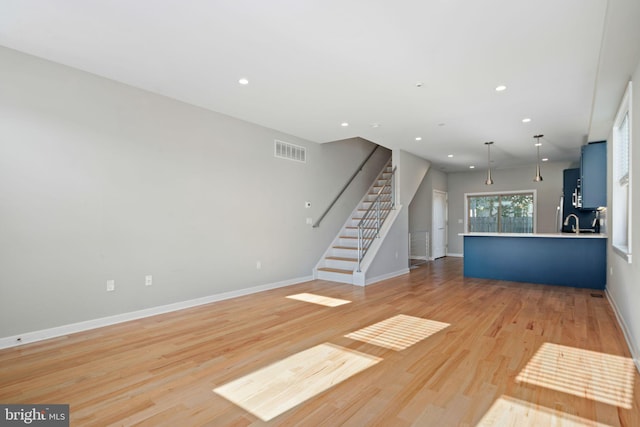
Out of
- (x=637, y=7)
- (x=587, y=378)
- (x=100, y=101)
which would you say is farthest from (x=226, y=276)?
(x=637, y=7)

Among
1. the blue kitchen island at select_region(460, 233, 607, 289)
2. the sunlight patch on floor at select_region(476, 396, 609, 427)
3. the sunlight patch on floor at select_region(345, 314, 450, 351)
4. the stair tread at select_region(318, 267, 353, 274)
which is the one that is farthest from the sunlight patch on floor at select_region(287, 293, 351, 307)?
the blue kitchen island at select_region(460, 233, 607, 289)

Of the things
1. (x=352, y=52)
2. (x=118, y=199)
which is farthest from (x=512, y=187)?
(x=118, y=199)

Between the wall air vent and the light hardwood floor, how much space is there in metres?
2.77

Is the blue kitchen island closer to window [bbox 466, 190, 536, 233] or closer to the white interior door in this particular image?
the white interior door

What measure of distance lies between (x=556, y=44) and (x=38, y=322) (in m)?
5.50

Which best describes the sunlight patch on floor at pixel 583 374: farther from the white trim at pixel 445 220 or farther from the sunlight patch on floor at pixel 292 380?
the white trim at pixel 445 220

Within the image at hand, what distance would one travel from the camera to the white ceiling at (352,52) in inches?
97.2

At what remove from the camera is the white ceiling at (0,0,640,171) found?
97.2 inches

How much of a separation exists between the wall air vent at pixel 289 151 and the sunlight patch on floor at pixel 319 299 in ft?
8.02

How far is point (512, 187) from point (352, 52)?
8.37m

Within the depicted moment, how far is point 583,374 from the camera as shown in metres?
2.52

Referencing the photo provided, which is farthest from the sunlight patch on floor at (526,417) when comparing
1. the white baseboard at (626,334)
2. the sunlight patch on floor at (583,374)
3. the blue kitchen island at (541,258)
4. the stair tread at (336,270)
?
the blue kitchen island at (541,258)

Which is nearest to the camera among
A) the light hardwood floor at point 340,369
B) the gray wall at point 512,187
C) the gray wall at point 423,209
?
the light hardwood floor at point 340,369

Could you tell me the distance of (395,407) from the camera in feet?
6.75
